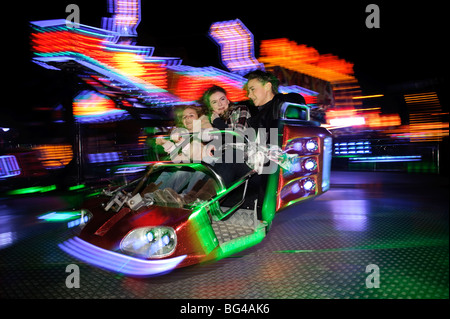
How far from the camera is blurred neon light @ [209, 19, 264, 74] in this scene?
8.16 metres

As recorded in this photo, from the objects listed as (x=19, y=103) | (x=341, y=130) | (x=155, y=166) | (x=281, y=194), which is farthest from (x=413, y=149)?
(x=19, y=103)

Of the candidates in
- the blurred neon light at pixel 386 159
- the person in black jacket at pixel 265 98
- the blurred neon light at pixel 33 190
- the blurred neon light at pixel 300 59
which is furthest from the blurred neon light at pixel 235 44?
the person in black jacket at pixel 265 98

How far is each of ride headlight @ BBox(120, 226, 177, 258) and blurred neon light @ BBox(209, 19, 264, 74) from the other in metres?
7.69

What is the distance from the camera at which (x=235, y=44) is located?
28.0 ft

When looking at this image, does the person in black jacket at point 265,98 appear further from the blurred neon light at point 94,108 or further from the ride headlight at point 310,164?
the blurred neon light at point 94,108

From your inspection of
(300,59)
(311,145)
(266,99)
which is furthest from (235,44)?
(311,145)

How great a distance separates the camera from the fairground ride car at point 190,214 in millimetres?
1624

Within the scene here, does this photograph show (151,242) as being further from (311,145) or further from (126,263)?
(311,145)

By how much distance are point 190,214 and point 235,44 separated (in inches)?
310

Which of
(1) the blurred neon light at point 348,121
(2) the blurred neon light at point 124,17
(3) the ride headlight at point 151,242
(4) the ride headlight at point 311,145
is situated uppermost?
(2) the blurred neon light at point 124,17

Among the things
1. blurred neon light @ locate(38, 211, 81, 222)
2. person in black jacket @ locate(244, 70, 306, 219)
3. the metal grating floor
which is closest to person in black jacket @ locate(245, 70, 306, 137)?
person in black jacket @ locate(244, 70, 306, 219)

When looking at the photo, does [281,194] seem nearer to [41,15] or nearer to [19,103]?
[41,15]
